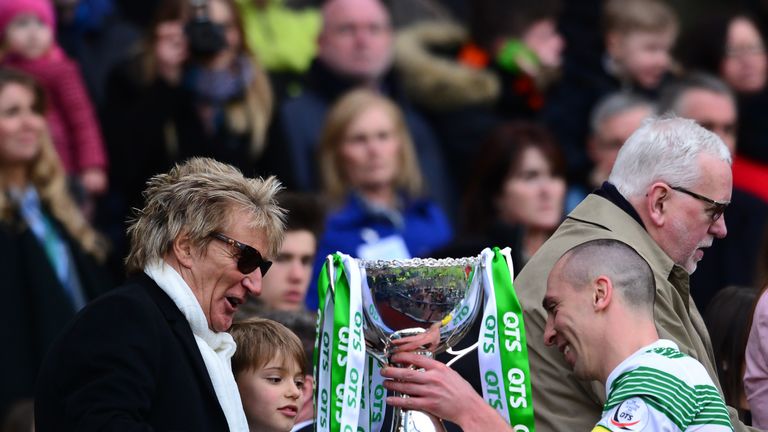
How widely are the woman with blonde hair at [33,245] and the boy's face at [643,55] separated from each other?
12.3 feet

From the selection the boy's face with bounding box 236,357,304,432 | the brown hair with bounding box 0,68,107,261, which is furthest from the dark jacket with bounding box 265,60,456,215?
the boy's face with bounding box 236,357,304,432

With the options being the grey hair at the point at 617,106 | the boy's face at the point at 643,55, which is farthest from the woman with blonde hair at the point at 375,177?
the boy's face at the point at 643,55

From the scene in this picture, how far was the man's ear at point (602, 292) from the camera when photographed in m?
4.41

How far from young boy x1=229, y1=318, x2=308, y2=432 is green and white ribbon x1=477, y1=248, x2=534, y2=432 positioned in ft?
2.38

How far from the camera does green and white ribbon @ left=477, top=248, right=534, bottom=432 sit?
4.56m

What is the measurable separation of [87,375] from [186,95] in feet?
13.4

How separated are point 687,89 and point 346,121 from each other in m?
1.89

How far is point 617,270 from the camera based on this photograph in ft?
14.6

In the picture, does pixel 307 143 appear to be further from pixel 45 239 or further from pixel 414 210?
pixel 45 239

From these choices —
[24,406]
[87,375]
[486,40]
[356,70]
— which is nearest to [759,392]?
[87,375]

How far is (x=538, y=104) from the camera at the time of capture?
988cm

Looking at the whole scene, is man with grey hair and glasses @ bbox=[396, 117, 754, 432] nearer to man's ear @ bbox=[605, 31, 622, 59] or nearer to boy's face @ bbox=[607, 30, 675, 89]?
boy's face @ bbox=[607, 30, 675, 89]

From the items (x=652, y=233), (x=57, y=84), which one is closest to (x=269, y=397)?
(x=652, y=233)

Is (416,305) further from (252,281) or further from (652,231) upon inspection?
(652,231)
